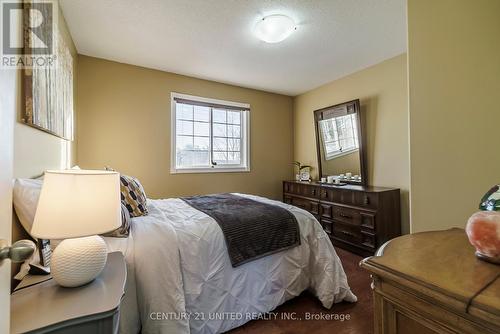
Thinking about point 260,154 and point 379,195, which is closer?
point 379,195

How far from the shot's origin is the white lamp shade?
832 mm

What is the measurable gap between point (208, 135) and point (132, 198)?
2082 mm

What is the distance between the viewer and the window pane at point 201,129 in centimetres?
362

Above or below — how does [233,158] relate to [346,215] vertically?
above

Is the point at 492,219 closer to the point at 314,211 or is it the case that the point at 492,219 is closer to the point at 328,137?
the point at 314,211

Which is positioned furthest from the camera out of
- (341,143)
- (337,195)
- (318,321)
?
(341,143)

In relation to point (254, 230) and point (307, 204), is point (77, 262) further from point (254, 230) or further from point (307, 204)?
A: point (307, 204)

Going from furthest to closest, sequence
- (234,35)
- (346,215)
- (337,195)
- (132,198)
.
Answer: (337,195) → (346,215) → (234,35) → (132,198)

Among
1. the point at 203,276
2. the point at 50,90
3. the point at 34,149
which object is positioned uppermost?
the point at 50,90

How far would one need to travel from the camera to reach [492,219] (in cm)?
61

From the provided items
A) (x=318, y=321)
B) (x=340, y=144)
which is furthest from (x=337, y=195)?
(x=318, y=321)

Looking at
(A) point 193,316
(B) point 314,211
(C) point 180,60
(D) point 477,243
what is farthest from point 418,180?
(C) point 180,60

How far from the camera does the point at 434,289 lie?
54cm

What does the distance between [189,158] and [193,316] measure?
245cm
